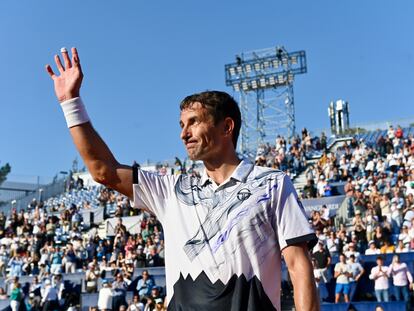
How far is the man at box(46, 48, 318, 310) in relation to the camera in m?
2.97

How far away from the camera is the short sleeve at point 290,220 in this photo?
3021mm

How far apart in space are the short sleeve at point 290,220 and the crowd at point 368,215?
11.4 m

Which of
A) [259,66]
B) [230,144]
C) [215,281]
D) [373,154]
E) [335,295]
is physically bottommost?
[335,295]

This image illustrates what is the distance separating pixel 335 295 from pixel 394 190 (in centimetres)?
473

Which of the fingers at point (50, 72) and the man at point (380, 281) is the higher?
the fingers at point (50, 72)

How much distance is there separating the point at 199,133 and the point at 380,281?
1152 centimetres

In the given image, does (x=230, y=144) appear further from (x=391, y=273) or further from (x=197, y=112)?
(x=391, y=273)

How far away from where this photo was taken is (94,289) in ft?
60.6

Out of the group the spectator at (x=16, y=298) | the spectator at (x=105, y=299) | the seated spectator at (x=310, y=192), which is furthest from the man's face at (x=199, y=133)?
the seated spectator at (x=310, y=192)

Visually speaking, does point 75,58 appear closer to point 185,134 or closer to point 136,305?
point 185,134

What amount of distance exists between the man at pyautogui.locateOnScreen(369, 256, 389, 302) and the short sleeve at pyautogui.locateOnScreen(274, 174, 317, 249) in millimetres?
11389

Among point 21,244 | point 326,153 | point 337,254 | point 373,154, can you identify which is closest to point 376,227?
point 337,254

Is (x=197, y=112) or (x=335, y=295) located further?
(x=335, y=295)

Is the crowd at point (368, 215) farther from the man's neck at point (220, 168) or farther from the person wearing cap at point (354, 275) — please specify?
the man's neck at point (220, 168)
